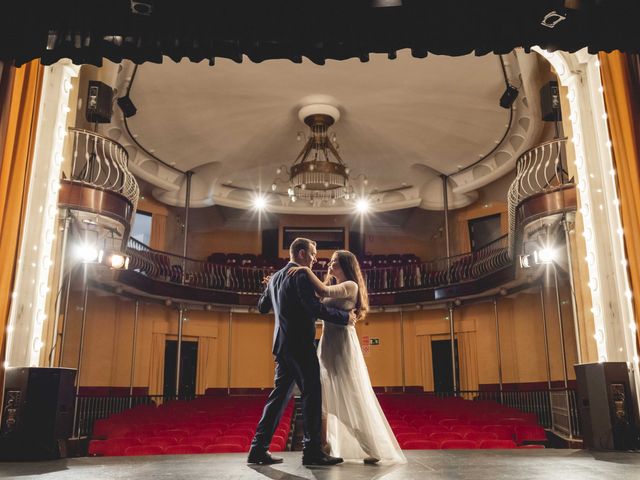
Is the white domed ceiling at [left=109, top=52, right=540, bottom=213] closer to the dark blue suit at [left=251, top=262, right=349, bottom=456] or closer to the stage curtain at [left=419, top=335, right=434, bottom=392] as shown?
the stage curtain at [left=419, top=335, right=434, bottom=392]

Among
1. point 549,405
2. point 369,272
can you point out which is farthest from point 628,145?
point 369,272

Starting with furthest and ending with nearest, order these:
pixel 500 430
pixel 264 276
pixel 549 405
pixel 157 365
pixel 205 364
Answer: pixel 205 364
pixel 157 365
pixel 264 276
pixel 549 405
pixel 500 430

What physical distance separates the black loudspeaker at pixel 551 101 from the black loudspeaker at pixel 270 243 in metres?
10.1

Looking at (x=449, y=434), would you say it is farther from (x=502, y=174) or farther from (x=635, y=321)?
(x=502, y=174)

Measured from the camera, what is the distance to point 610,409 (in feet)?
13.2

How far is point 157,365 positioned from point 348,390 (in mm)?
11614

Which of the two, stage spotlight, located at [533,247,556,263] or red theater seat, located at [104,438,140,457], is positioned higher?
stage spotlight, located at [533,247,556,263]

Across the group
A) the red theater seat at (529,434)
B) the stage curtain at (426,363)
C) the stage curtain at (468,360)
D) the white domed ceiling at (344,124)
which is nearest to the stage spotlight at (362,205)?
the white domed ceiling at (344,124)

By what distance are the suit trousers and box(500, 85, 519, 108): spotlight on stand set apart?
873cm

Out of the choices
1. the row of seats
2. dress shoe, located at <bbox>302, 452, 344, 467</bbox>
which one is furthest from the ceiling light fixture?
dress shoe, located at <bbox>302, 452, 344, 467</bbox>

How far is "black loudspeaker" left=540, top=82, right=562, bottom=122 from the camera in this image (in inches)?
356

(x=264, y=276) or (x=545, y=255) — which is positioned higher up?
(x=264, y=276)

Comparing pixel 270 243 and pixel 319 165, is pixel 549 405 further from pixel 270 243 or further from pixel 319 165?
pixel 270 243

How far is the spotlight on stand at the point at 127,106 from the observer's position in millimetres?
10750
